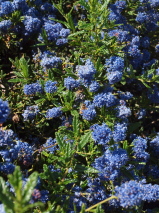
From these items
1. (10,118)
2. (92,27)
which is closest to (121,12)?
(92,27)

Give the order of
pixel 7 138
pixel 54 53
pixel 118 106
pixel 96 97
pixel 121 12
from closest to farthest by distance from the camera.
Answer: pixel 7 138 → pixel 96 97 → pixel 118 106 → pixel 54 53 → pixel 121 12

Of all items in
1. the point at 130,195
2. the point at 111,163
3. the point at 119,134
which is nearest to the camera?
the point at 130,195

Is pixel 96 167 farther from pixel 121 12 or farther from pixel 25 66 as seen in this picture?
pixel 121 12

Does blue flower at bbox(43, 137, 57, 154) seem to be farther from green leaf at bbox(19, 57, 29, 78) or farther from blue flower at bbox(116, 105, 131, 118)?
green leaf at bbox(19, 57, 29, 78)

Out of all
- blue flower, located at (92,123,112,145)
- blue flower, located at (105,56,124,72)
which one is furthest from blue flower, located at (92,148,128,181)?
blue flower, located at (105,56,124,72)

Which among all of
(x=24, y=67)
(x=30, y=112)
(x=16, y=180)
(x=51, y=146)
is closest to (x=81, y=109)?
(x=51, y=146)

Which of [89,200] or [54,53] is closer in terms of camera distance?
[89,200]

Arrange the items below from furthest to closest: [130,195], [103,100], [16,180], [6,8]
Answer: [6,8]
[103,100]
[130,195]
[16,180]

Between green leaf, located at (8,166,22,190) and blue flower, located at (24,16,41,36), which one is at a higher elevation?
blue flower, located at (24,16,41,36)

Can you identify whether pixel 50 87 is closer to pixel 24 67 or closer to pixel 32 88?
pixel 32 88
